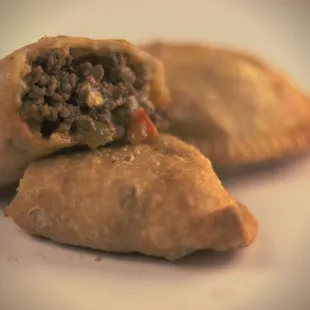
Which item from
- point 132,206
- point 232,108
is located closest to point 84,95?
point 132,206

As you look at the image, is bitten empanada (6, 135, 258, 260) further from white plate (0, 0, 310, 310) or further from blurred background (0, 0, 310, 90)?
blurred background (0, 0, 310, 90)

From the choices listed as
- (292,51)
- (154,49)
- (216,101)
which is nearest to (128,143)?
(216,101)

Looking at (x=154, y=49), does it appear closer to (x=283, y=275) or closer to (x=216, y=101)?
(x=216, y=101)

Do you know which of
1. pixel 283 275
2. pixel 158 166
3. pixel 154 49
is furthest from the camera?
pixel 154 49

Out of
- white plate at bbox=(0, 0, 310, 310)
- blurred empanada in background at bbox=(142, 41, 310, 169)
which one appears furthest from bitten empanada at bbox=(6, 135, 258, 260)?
blurred empanada in background at bbox=(142, 41, 310, 169)

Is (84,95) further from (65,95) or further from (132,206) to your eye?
(132,206)

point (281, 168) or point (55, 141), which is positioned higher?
point (55, 141)
